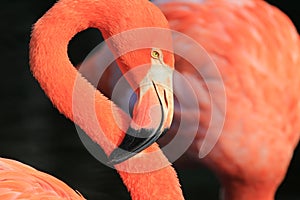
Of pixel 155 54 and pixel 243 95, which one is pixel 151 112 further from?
pixel 243 95

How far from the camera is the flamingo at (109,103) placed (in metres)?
2.82

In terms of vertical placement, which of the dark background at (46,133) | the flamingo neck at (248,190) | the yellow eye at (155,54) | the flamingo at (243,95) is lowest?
the dark background at (46,133)

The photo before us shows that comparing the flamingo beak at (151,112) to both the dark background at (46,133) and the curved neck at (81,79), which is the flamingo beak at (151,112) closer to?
the curved neck at (81,79)

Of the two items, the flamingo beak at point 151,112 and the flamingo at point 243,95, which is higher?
the flamingo beak at point 151,112

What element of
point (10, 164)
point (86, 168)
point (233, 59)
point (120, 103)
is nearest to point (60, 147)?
point (86, 168)

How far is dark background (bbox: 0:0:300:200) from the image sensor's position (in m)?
4.61

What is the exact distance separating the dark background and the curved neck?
1275 mm

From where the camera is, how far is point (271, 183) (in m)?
3.81

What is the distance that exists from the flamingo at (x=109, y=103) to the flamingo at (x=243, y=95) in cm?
71

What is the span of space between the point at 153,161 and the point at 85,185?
5.32 ft

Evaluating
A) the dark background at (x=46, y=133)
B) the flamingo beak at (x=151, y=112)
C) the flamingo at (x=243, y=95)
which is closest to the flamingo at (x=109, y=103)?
the flamingo beak at (x=151, y=112)

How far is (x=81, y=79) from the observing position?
9.89ft

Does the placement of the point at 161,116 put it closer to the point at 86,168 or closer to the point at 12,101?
the point at 86,168

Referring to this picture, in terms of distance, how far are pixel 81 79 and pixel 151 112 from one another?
0.33 meters
